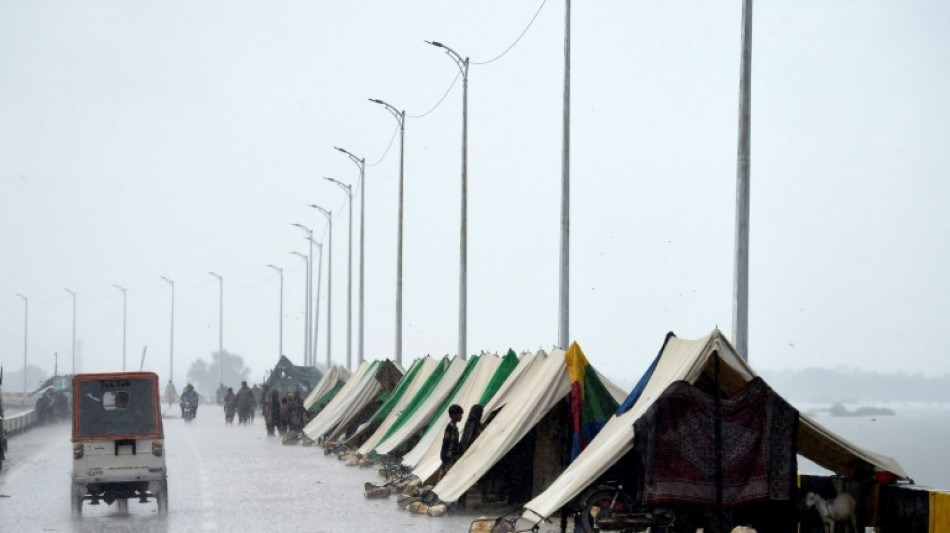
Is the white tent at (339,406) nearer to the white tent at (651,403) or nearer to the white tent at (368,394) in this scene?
the white tent at (368,394)

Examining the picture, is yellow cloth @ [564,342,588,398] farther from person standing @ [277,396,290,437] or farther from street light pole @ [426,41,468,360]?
person standing @ [277,396,290,437]

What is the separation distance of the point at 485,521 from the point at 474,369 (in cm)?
918

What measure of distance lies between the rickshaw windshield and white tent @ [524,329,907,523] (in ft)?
23.5

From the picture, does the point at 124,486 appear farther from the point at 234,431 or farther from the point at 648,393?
the point at 234,431

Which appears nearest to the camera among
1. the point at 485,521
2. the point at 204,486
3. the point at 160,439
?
the point at 485,521

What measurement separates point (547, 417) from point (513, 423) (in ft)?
3.32

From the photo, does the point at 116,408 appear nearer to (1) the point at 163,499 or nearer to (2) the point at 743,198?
(1) the point at 163,499

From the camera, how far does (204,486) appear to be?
26672 millimetres

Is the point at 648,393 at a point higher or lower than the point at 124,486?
higher

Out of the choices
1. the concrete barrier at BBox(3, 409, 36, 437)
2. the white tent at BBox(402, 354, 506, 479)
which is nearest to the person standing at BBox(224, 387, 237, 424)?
the concrete barrier at BBox(3, 409, 36, 437)

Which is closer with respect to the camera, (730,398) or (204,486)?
(730,398)

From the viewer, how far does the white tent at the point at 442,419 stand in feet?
83.1

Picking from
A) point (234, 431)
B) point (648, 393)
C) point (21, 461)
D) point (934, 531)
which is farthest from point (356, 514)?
point (234, 431)

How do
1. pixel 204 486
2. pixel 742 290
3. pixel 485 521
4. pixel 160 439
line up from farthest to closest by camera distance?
pixel 204 486 → pixel 160 439 → pixel 742 290 → pixel 485 521
